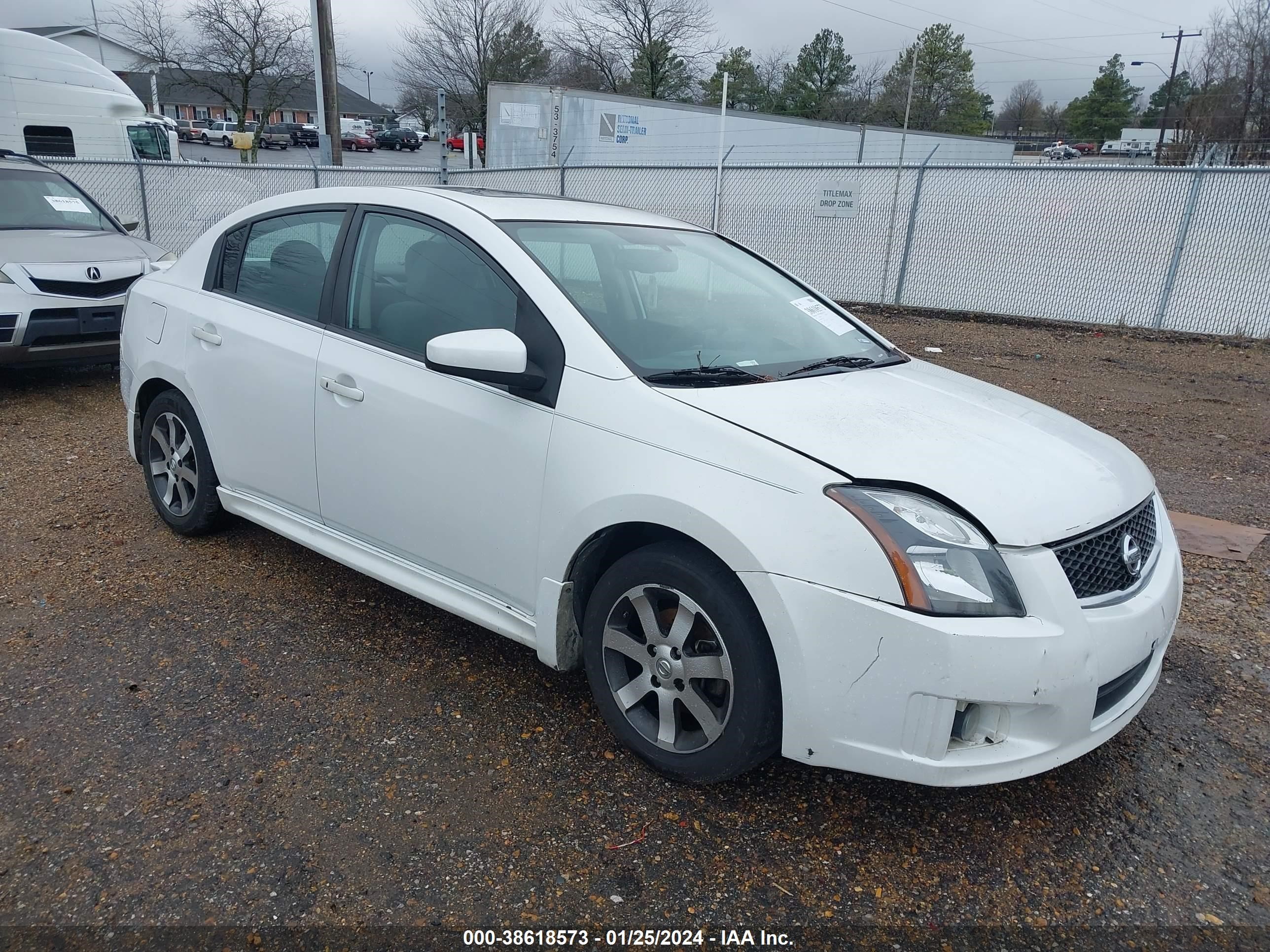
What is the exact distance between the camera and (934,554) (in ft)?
7.26

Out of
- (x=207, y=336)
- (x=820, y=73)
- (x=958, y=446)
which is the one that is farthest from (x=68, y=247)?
(x=820, y=73)

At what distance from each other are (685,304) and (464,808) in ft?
6.11

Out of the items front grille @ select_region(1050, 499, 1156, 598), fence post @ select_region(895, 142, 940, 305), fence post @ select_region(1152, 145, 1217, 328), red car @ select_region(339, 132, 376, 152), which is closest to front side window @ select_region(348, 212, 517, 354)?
front grille @ select_region(1050, 499, 1156, 598)

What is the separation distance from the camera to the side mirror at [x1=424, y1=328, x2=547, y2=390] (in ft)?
8.87

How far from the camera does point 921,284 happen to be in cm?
1249

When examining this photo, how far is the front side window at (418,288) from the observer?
121 inches

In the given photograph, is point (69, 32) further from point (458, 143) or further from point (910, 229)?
point (910, 229)

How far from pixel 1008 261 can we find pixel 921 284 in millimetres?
1137

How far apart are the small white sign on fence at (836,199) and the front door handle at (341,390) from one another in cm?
1073

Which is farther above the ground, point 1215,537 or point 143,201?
point 143,201

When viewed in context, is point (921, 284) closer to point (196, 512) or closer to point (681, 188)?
point (681, 188)

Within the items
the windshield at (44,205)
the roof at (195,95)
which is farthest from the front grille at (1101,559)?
the roof at (195,95)

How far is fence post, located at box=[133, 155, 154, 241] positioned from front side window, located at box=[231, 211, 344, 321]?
10.8 m

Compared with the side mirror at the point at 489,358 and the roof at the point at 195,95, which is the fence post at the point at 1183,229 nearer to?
the side mirror at the point at 489,358
